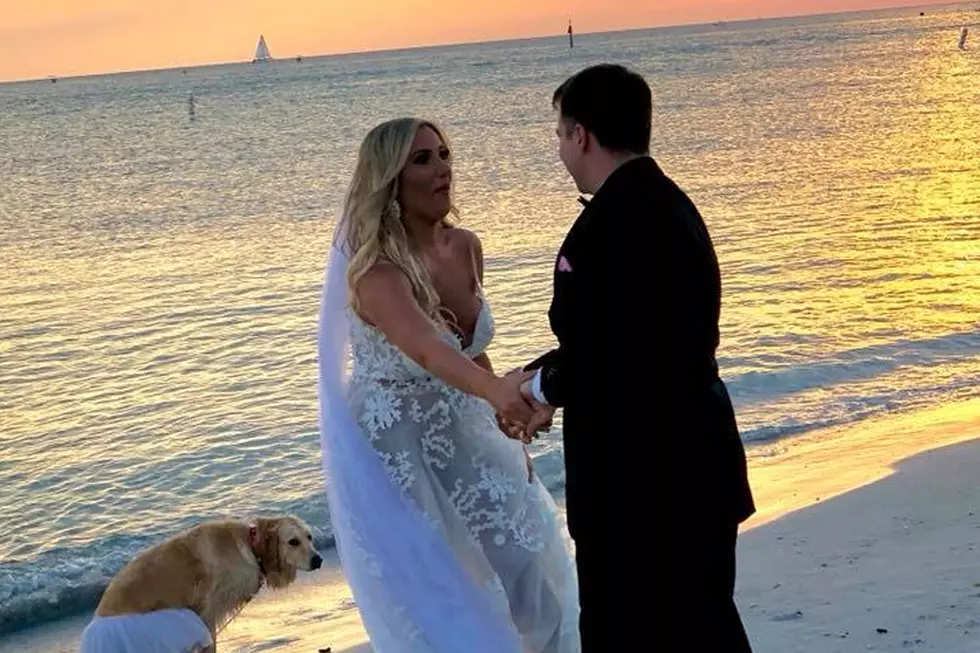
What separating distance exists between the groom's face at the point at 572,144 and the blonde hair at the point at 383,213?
83cm

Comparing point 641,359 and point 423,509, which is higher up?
point 641,359

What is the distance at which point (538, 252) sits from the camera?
18.0 m

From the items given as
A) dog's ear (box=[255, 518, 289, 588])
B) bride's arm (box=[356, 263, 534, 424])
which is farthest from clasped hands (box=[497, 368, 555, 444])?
dog's ear (box=[255, 518, 289, 588])

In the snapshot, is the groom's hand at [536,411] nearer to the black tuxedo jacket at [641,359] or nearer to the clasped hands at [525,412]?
the clasped hands at [525,412]

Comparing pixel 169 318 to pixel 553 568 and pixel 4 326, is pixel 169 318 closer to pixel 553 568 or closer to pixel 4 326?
pixel 4 326

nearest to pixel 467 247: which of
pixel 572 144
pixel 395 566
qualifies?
pixel 395 566

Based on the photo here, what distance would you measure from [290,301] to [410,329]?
11.9 meters

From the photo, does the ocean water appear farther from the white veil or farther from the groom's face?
the white veil

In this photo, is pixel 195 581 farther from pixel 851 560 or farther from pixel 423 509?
pixel 851 560

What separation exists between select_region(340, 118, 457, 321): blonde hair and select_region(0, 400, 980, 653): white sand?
2207 millimetres

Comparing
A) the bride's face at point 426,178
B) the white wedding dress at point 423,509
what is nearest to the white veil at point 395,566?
the white wedding dress at point 423,509

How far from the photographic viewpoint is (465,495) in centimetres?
397

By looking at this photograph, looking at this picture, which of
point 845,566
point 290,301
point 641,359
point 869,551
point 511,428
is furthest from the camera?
point 290,301

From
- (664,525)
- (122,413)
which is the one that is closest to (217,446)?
(122,413)
